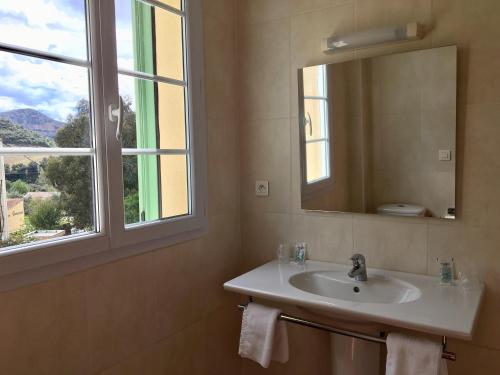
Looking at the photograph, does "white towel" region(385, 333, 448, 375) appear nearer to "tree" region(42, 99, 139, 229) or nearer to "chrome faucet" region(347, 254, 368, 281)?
"chrome faucet" region(347, 254, 368, 281)

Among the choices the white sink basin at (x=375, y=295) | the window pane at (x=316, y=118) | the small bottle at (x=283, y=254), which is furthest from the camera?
the small bottle at (x=283, y=254)

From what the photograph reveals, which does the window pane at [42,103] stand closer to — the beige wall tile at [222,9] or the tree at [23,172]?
the tree at [23,172]

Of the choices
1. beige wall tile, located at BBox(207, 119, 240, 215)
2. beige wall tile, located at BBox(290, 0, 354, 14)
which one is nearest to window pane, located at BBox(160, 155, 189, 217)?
beige wall tile, located at BBox(207, 119, 240, 215)

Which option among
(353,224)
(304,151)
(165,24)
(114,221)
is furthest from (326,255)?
(165,24)

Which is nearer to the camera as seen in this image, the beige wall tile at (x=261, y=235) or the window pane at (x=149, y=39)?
the window pane at (x=149, y=39)

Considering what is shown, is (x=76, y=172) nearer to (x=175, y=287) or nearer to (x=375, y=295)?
(x=175, y=287)

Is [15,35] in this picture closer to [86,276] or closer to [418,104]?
[86,276]

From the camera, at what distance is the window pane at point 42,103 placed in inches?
50.8

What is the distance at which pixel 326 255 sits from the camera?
79.3 inches

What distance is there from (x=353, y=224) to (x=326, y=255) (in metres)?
0.21

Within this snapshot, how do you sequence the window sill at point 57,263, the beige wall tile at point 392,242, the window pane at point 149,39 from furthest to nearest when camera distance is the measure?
the beige wall tile at point 392,242, the window pane at point 149,39, the window sill at point 57,263

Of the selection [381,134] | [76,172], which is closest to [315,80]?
[381,134]

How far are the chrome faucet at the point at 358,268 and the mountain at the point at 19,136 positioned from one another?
1.28m

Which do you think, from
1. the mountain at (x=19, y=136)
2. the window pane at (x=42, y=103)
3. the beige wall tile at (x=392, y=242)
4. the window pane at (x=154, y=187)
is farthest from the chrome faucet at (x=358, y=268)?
the mountain at (x=19, y=136)
